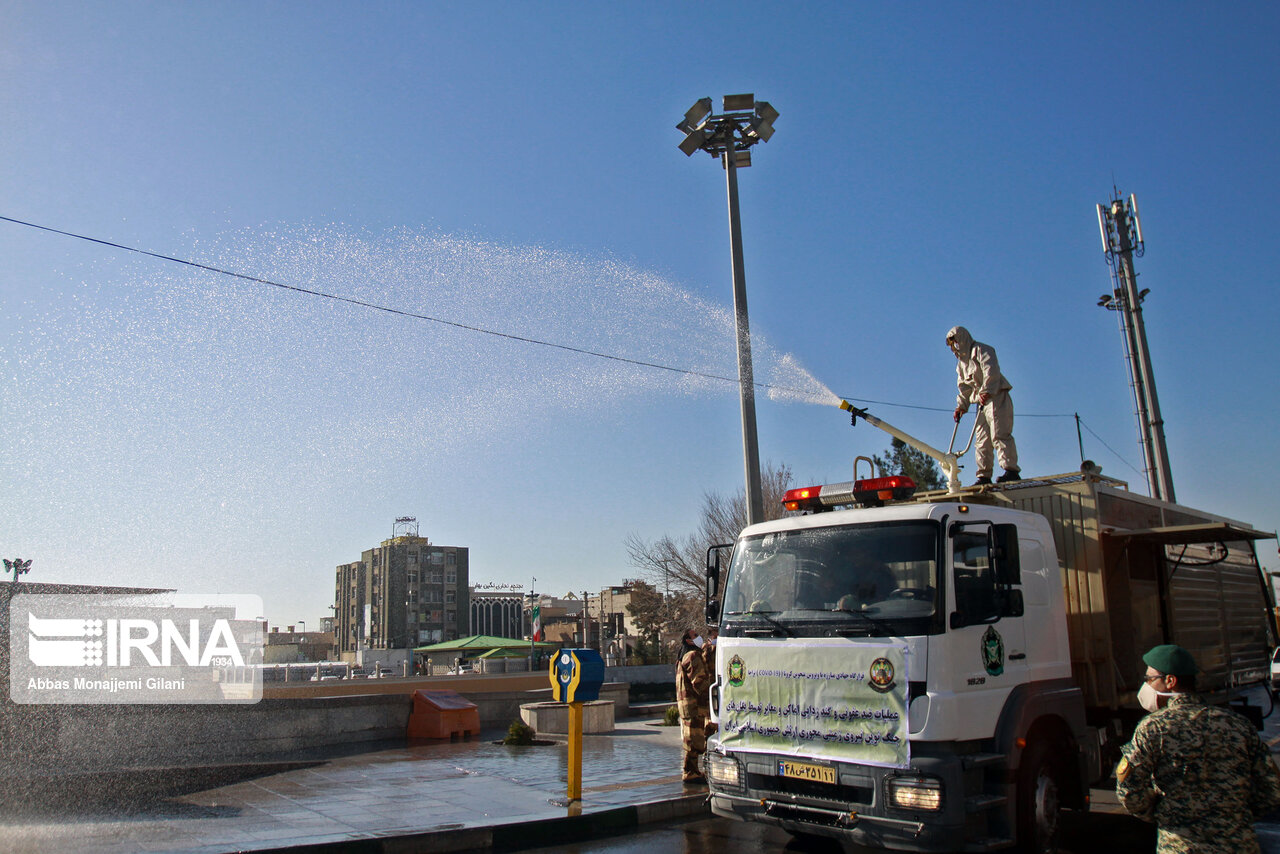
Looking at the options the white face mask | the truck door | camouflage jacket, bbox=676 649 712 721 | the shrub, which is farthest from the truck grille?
the shrub

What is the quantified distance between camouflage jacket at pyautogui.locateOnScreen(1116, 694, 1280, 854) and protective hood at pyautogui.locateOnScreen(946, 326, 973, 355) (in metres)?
6.12

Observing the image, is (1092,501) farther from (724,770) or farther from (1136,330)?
(1136,330)

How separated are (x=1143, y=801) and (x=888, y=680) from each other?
7.05 ft

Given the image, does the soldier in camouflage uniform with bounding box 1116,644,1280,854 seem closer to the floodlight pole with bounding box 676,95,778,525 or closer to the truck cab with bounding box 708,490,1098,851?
the truck cab with bounding box 708,490,1098,851

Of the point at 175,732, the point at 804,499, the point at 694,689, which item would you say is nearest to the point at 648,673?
the point at 175,732

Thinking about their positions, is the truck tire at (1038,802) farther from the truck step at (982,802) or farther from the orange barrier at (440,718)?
the orange barrier at (440,718)

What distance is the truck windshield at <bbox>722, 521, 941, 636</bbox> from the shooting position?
Result: 621 cm

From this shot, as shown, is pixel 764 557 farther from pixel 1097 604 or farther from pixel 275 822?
pixel 275 822

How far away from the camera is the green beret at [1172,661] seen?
160 inches

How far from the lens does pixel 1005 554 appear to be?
6379 mm

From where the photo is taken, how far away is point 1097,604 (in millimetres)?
7672

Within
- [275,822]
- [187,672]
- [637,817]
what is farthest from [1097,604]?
[187,672]

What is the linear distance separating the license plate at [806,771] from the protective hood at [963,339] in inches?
204

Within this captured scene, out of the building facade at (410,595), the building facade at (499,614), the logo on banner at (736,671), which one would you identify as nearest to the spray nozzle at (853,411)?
the logo on banner at (736,671)
